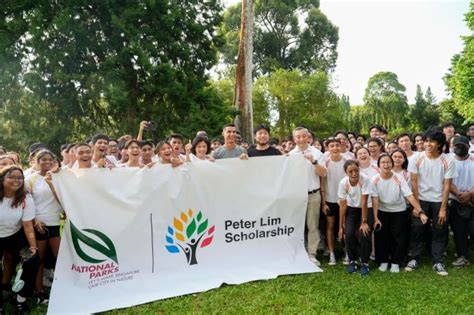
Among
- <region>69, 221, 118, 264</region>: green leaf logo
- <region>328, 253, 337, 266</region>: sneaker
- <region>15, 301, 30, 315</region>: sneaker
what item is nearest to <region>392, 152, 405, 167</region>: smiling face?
<region>328, 253, 337, 266</region>: sneaker

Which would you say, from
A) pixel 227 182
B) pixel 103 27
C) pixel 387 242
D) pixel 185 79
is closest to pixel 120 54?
pixel 103 27

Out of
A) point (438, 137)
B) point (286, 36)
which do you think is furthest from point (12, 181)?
point (286, 36)

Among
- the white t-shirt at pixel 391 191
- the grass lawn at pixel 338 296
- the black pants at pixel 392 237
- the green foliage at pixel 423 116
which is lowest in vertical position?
the grass lawn at pixel 338 296

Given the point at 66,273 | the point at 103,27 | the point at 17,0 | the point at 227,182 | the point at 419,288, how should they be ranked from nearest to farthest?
1. the point at 66,273
2. the point at 419,288
3. the point at 227,182
4. the point at 17,0
5. the point at 103,27

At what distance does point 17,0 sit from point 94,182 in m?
13.8

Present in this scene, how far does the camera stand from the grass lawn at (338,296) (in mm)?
4219

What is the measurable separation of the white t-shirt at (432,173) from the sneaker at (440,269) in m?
0.90

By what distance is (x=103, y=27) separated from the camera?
15867 millimetres

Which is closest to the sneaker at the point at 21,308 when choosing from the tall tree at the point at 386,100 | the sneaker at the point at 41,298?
the sneaker at the point at 41,298

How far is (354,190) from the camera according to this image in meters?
5.37

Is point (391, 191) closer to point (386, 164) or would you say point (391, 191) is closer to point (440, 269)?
point (386, 164)

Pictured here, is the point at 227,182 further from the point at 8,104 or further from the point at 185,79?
the point at 8,104

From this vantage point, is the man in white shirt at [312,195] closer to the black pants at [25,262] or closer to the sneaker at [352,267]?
the sneaker at [352,267]

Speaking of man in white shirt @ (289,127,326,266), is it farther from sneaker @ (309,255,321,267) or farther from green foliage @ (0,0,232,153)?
green foliage @ (0,0,232,153)
